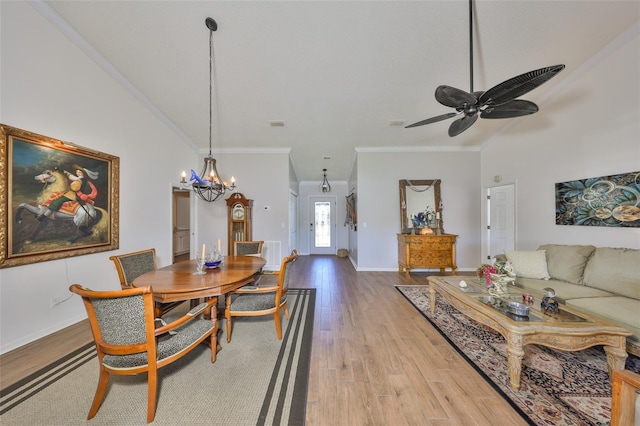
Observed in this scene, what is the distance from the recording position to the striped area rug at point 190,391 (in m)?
1.36

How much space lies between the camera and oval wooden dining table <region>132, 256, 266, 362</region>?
1.71m

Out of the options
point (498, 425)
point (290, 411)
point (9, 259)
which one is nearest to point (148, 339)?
point (290, 411)

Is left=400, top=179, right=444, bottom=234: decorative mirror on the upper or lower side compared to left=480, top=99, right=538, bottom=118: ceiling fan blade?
lower

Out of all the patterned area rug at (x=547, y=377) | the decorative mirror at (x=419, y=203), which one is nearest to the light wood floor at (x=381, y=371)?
the patterned area rug at (x=547, y=377)

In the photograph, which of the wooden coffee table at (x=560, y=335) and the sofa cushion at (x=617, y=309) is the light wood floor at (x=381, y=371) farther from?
the sofa cushion at (x=617, y=309)

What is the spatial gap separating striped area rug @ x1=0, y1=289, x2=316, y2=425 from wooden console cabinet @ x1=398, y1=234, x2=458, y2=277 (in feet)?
10.4

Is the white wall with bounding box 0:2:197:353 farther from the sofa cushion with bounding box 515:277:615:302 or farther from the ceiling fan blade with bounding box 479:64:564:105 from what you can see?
the sofa cushion with bounding box 515:277:615:302

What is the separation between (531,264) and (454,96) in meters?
2.55

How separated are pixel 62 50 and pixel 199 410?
146 inches

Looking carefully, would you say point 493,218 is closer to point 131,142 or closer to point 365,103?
point 365,103

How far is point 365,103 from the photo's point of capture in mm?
3393

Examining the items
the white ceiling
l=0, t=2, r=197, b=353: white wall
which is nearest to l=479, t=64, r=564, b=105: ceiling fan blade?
the white ceiling

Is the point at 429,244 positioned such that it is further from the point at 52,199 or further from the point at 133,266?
the point at 52,199

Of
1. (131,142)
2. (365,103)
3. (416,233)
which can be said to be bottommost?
→ (416,233)
